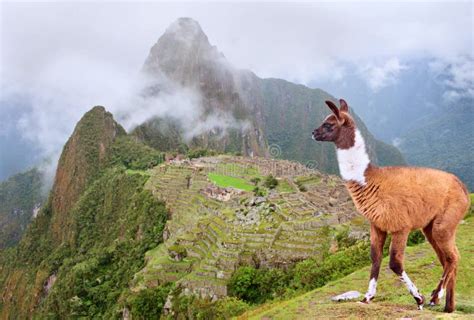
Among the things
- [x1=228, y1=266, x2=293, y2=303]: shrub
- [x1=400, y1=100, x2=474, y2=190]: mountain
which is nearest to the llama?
[x1=228, y1=266, x2=293, y2=303]: shrub

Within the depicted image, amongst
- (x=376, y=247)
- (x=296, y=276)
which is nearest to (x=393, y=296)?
(x=376, y=247)

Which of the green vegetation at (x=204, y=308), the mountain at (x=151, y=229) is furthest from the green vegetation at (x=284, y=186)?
the green vegetation at (x=204, y=308)

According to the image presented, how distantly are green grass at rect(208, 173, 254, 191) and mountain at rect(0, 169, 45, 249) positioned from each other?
187 ft

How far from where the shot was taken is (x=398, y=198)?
340 centimetres

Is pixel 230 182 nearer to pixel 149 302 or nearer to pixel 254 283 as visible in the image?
pixel 149 302

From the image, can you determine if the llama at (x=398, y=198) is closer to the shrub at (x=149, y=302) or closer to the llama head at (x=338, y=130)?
the llama head at (x=338, y=130)

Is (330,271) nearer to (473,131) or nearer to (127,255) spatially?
(127,255)

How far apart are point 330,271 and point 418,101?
4047 inches

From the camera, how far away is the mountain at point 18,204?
77125mm

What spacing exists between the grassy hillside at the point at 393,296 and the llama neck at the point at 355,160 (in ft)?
3.76

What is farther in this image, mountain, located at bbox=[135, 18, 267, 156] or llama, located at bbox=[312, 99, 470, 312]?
mountain, located at bbox=[135, 18, 267, 156]

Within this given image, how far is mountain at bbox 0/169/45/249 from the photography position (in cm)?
7712

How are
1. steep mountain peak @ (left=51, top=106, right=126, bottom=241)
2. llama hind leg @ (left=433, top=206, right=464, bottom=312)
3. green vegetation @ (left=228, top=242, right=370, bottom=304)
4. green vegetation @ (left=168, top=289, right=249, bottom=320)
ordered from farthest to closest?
steep mountain peak @ (left=51, top=106, right=126, bottom=241) < green vegetation @ (left=168, top=289, right=249, bottom=320) < green vegetation @ (left=228, top=242, right=370, bottom=304) < llama hind leg @ (left=433, top=206, right=464, bottom=312)

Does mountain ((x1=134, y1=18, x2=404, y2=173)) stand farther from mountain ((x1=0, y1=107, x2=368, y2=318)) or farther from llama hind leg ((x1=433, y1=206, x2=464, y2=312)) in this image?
llama hind leg ((x1=433, y1=206, x2=464, y2=312))
